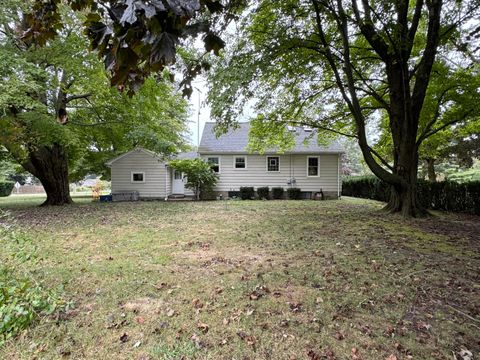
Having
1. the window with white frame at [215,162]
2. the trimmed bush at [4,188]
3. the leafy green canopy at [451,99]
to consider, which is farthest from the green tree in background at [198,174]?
the trimmed bush at [4,188]

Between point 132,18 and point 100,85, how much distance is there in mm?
10792

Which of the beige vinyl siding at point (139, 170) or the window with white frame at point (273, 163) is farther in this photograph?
the window with white frame at point (273, 163)

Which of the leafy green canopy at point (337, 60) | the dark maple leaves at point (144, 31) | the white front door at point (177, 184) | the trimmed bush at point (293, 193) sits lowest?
the trimmed bush at point (293, 193)

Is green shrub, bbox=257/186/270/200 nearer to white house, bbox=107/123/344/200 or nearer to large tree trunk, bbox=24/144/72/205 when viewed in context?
white house, bbox=107/123/344/200

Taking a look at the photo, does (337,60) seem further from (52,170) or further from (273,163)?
(52,170)

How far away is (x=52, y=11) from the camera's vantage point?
2.46 m

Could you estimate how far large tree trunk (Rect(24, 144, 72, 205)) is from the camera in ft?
41.8

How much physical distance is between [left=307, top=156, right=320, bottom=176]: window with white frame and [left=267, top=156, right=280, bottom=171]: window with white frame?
193 cm

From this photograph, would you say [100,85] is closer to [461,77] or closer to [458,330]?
[458,330]

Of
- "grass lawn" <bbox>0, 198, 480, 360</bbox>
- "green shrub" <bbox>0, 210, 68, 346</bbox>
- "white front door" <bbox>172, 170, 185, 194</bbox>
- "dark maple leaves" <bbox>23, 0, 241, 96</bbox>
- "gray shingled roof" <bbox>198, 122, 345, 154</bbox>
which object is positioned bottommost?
"grass lawn" <bbox>0, 198, 480, 360</bbox>

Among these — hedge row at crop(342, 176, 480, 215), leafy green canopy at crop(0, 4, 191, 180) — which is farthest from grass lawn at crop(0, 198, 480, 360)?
hedge row at crop(342, 176, 480, 215)

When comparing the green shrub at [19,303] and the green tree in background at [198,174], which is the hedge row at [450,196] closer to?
the green tree in background at [198,174]

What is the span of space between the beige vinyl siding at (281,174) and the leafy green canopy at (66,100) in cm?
400

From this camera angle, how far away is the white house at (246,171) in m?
17.5
